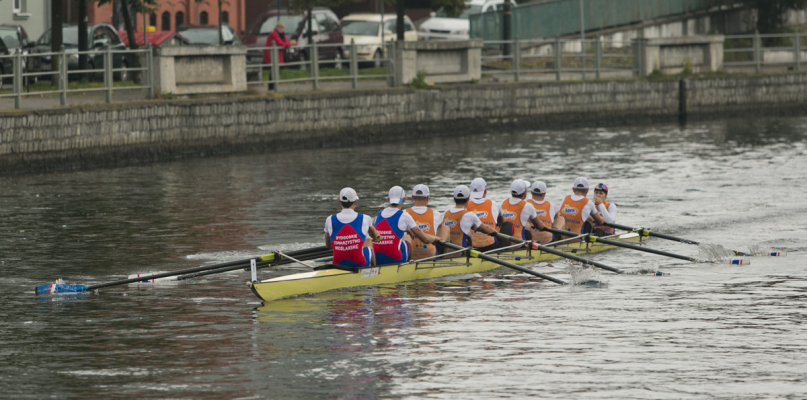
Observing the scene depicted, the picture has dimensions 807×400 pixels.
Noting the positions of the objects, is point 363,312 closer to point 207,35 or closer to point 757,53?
point 207,35

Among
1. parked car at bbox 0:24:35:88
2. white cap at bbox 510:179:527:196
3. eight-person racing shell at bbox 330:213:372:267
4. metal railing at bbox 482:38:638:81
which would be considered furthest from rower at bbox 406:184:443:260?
metal railing at bbox 482:38:638:81

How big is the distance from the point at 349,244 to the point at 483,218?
8.80 ft

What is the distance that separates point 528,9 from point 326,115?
53.4 ft

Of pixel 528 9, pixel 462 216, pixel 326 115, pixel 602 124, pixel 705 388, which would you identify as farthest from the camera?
pixel 528 9

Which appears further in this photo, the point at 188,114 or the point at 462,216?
the point at 188,114

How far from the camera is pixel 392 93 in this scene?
33.8 m

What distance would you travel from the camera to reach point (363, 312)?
13.5m

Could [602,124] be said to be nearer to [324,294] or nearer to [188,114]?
[188,114]

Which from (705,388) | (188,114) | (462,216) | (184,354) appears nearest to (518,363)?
(705,388)

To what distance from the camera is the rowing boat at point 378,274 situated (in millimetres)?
14062

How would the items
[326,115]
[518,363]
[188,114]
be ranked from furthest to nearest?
[326,115], [188,114], [518,363]

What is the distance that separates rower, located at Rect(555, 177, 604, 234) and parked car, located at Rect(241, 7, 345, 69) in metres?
22.4

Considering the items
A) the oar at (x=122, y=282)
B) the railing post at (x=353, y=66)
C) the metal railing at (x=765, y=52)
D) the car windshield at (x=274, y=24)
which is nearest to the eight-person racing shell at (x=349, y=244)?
the oar at (x=122, y=282)

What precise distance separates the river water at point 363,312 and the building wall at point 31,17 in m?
22.4
